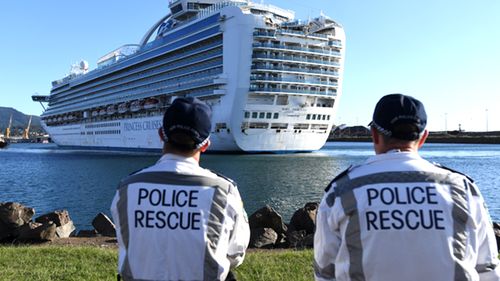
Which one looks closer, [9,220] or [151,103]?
[9,220]

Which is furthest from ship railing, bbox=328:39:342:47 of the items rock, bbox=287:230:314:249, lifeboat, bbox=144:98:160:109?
rock, bbox=287:230:314:249

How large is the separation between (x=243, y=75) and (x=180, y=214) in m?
44.8

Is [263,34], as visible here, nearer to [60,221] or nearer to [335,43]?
[335,43]

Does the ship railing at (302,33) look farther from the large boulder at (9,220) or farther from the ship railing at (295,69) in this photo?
the large boulder at (9,220)

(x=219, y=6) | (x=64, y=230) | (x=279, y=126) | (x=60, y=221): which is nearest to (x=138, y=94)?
(x=219, y=6)

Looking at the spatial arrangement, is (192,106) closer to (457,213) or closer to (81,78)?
(457,213)

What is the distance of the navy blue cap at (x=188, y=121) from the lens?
2652mm

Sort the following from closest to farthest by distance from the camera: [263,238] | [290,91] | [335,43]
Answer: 1. [263,238]
2. [290,91]
3. [335,43]

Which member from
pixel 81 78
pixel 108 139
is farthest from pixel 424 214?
pixel 81 78

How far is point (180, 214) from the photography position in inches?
99.5

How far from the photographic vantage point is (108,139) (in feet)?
226

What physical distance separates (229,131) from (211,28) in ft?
37.7

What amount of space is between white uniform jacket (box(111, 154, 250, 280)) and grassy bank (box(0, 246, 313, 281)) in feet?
10.2

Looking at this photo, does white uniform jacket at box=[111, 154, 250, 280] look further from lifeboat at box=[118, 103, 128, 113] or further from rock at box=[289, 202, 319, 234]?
lifeboat at box=[118, 103, 128, 113]
